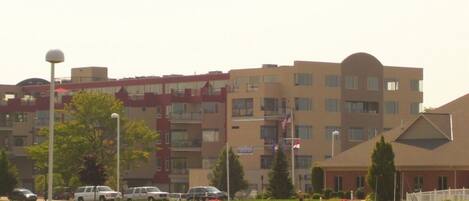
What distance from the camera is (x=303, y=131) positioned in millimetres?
126688

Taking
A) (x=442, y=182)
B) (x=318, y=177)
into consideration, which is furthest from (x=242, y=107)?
(x=442, y=182)

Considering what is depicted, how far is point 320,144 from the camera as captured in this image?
12725cm

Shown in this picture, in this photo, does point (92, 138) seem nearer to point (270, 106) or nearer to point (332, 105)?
point (270, 106)

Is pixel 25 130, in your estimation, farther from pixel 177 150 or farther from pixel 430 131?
pixel 430 131

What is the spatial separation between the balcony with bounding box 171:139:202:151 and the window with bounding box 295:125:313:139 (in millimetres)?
13241

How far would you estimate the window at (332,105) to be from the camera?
12900cm

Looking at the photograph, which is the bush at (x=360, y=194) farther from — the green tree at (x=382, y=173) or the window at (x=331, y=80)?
the window at (x=331, y=80)

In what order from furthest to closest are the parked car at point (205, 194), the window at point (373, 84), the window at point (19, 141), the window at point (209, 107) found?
the window at point (19, 141) < the window at point (209, 107) < the window at point (373, 84) < the parked car at point (205, 194)

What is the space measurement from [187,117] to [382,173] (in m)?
60.4

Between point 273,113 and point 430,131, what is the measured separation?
121 feet

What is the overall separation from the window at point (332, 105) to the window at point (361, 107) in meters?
1.37

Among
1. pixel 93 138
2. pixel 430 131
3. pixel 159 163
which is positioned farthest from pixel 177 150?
pixel 430 131

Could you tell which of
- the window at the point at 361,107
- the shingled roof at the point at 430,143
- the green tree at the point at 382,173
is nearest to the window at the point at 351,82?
the window at the point at 361,107

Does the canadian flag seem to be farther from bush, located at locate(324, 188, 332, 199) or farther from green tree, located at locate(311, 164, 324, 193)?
bush, located at locate(324, 188, 332, 199)
